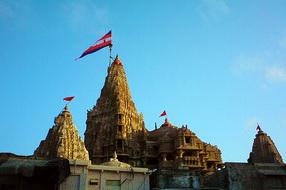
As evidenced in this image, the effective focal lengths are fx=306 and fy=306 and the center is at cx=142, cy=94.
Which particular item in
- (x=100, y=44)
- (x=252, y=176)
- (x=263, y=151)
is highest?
(x=100, y=44)

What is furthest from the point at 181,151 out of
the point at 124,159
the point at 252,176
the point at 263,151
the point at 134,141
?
the point at 252,176

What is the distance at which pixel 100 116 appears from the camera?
5562cm

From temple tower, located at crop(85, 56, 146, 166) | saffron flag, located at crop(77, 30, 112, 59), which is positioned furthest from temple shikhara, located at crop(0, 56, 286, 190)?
saffron flag, located at crop(77, 30, 112, 59)

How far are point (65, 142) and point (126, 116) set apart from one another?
644 inches

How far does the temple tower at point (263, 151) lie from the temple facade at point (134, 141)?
688 cm

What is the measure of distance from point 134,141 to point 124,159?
4.30m

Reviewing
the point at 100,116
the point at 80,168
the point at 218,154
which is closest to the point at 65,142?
the point at 100,116

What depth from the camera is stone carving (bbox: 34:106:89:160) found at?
3884cm

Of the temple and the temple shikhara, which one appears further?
the temple

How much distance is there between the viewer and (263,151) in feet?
161

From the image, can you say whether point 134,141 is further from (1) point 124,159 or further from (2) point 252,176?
(2) point 252,176

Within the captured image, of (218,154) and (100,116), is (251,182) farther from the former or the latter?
(100,116)

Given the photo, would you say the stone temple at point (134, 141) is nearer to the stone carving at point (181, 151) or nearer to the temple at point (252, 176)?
the stone carving at point (181, 151)

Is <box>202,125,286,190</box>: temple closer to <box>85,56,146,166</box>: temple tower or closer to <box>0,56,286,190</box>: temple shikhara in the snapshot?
<box>0,56,286,190</box>: temple shikhara
